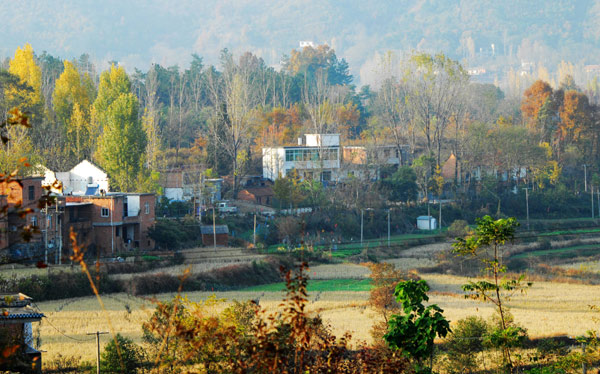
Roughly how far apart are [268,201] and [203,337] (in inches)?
1565

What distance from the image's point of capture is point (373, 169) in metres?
48.8

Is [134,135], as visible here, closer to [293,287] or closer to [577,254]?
[577,254]

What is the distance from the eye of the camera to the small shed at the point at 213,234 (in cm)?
3519

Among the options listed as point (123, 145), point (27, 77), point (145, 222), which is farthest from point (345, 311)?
point (27, 77)

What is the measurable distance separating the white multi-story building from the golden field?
18590 mm

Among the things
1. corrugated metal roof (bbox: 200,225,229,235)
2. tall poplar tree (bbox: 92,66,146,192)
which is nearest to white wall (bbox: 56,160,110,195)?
tall poplar tree (bbox: 92,66,146,192)

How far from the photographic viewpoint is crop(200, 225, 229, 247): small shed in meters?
35.2

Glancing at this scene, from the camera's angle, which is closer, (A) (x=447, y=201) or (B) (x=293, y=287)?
(B) (x=293, y=287)

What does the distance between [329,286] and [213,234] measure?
8306mm

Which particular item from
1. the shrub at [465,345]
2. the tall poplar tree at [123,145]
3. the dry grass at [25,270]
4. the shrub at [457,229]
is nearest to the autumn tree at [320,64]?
the shrub at [457,229]

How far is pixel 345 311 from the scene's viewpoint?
2367 centimetres

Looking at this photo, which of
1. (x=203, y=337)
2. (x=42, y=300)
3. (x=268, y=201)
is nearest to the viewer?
(x=203, y=337)

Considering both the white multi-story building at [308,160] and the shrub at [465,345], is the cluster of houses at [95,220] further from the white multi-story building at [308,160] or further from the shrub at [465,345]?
the shrub at [465,345]

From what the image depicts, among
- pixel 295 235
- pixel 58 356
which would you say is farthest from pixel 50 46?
pixel 58 356
